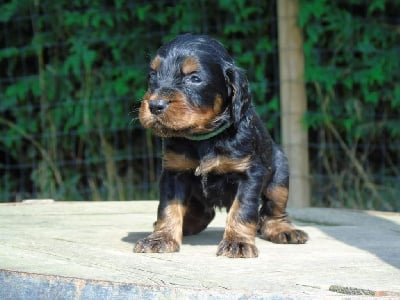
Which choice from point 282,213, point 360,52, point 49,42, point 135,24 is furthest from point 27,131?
point 282,213

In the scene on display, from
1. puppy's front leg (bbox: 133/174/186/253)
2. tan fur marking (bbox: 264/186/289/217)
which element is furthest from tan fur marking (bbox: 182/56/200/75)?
tan fur marking (bbox: 264/186/289/217)

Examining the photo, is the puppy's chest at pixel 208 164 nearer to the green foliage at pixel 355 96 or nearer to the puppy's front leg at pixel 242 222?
the puppy's front leg at pixel 242 222

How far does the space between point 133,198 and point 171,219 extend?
14.9 ft

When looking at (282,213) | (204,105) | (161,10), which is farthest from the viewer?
(161,10)

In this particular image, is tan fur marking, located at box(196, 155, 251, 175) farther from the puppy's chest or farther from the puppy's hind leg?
the puppy's hind leg

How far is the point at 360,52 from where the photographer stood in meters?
7.95

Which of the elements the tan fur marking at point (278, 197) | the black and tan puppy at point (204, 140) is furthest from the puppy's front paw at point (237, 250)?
the tan fur marking at point (278, 197)

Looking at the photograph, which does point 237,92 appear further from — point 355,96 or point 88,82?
point 88,82

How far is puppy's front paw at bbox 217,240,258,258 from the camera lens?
12.6ft

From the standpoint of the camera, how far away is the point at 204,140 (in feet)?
13.5

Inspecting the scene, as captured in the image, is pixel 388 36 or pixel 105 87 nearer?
pixel 388 36

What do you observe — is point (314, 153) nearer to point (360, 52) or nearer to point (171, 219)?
point (360, 52)

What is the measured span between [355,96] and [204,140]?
4.18m

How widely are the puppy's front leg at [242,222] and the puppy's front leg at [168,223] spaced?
25 cm
